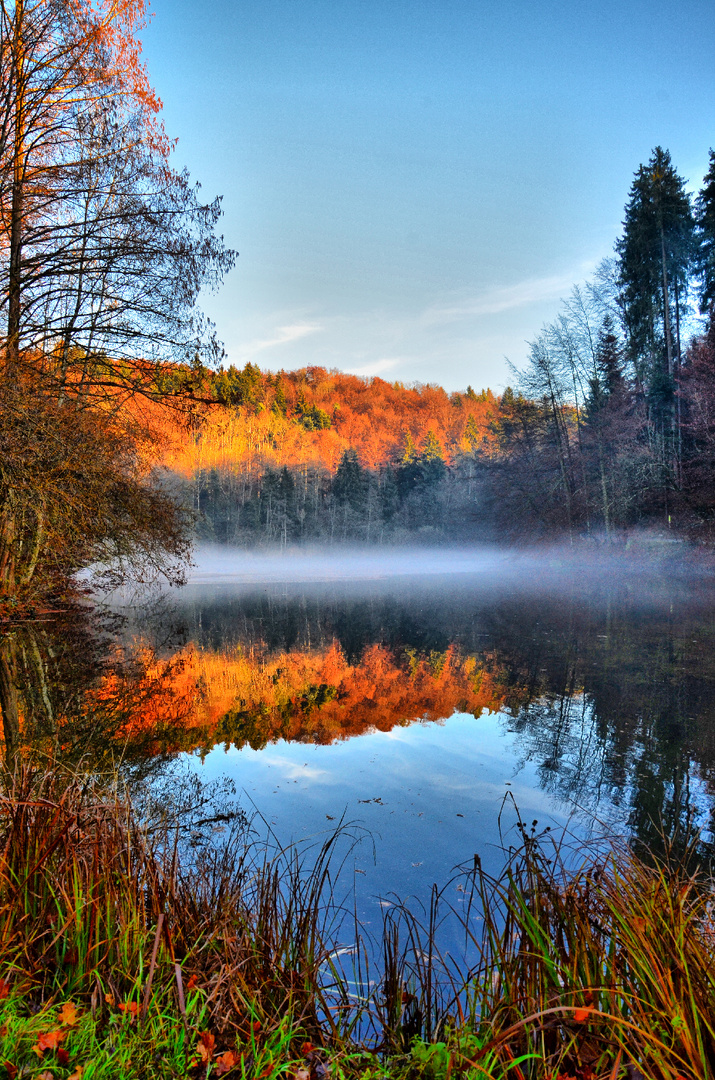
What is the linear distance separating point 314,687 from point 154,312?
7.20 meters

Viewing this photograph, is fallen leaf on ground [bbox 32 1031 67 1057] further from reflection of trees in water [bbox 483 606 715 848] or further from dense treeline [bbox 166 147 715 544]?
dense treeline [bbox 166 147 715 544]

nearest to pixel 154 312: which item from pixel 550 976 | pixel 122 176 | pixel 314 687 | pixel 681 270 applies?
pixel 122 176

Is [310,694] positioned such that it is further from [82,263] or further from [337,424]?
[337,424]

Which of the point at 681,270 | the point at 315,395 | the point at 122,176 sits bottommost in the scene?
the point at 122,176

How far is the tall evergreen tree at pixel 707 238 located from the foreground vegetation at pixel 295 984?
Result: 105 feet

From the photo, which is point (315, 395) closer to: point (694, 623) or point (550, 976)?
point (694, 623)

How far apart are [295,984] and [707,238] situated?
36381 millimetres

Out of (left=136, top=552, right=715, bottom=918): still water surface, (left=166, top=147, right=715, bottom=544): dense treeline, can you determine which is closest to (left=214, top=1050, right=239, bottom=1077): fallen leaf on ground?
(left=136, top=552, right=715, bottom=918): still water surface

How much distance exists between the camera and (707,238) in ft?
97.3

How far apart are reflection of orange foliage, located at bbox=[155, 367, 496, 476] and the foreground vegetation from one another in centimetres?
4736

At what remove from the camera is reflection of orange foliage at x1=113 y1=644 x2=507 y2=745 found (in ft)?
21.1

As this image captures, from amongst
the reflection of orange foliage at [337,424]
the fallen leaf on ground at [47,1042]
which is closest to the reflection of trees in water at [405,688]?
the fallen leaf on ground at [47,1042]

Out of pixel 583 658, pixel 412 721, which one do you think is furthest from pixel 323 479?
pixel 412 721

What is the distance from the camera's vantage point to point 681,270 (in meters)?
30.0
